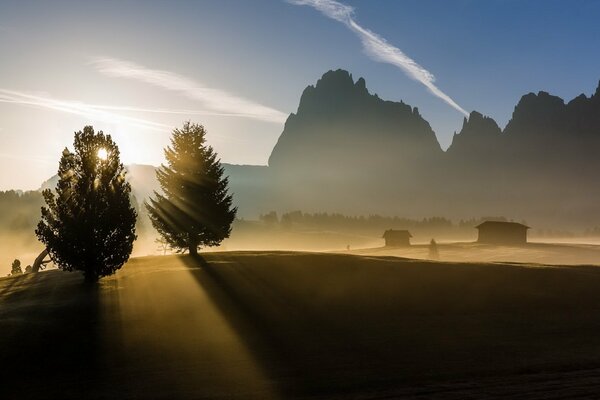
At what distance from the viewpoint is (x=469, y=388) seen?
54.2 ft

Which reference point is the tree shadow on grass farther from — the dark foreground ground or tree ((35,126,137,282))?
tree ((35,126,137,282))

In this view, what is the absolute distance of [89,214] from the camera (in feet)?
115

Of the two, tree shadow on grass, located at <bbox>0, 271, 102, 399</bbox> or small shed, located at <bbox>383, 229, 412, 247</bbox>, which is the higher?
small shed, located at <bbox>383, 229, 412, 247</bbox>

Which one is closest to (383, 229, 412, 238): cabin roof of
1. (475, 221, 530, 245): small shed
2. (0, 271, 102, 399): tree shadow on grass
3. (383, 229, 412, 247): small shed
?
(383, 229, 412, 247): small shed

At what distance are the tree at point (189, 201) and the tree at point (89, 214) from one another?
9.02 m

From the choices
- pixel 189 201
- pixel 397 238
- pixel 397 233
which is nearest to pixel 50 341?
pixel 189 201

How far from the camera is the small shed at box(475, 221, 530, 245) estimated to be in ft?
389

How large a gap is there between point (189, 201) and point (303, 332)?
936 inches

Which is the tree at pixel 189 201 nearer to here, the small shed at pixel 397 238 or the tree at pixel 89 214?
the tree at pixel 89 214

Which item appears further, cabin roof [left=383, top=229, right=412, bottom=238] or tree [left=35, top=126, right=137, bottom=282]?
cabin roof [left=383, top=229, right=412, bottom=238]

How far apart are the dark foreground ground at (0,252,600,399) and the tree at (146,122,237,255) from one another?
124 inches

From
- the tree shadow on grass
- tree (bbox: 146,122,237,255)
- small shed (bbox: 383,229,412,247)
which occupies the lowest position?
the tree shadow on grass

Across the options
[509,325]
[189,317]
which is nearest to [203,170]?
[189,317]

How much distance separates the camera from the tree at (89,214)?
3488 cm
